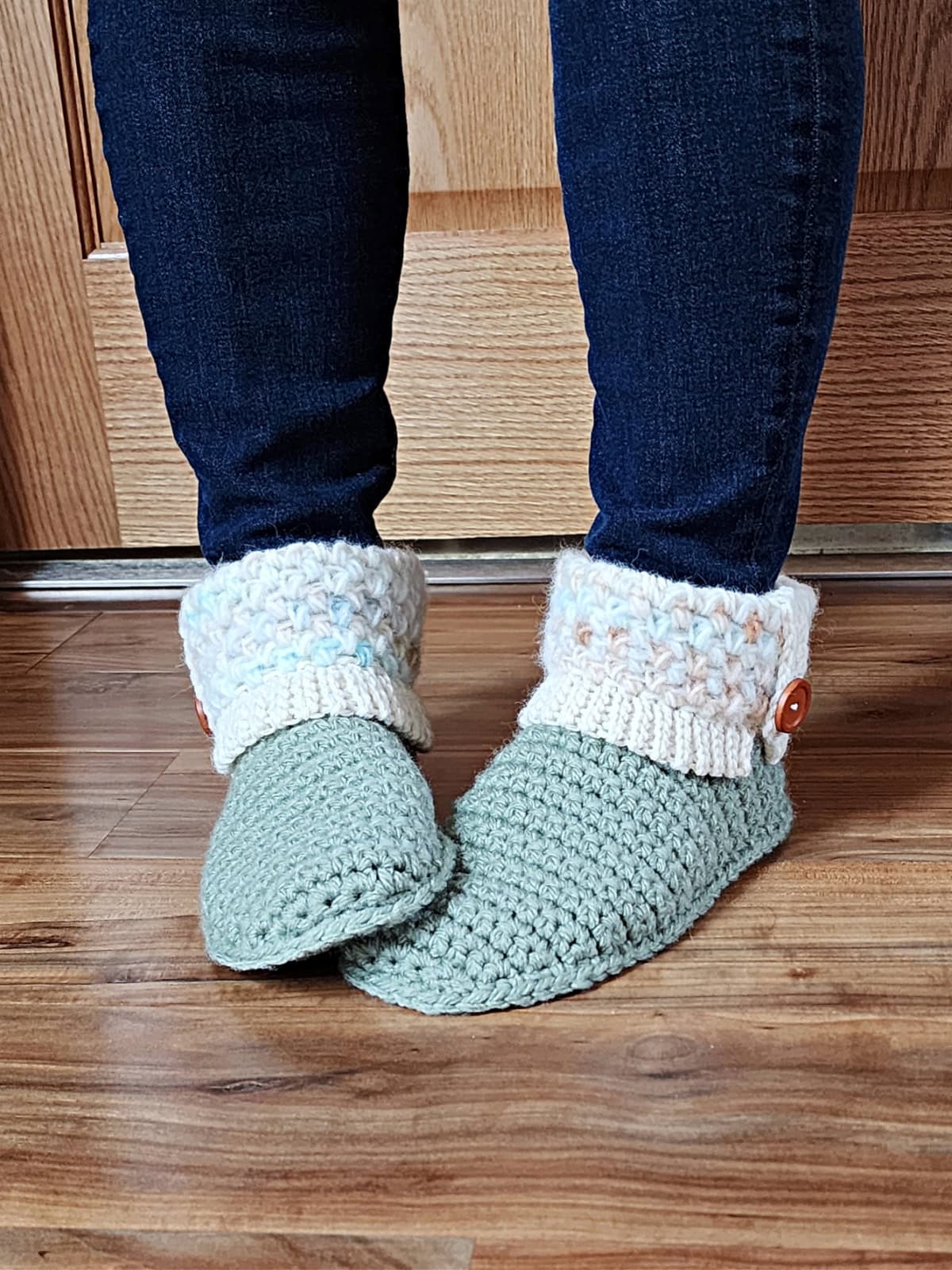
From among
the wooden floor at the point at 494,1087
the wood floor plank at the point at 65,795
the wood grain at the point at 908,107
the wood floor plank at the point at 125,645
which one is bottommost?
the wood floor plank at the point at 125,645

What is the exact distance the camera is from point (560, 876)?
0.52 m

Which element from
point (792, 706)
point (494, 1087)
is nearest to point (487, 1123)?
point (494, 1087)

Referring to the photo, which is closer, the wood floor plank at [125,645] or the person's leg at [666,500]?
the person's leg at [666,500]

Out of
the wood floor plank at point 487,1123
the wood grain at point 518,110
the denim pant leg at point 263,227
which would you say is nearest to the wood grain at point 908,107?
the wood grain at point 518,110

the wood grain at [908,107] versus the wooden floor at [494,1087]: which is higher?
the wood grain at [908,107]

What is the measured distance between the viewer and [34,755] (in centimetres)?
80

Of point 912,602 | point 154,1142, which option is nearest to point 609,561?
point 154,1142

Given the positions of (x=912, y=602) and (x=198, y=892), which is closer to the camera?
(x=198, y=892)

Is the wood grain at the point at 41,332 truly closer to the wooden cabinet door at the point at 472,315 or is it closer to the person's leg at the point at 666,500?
the wooden cabinet door at the point at 472,315

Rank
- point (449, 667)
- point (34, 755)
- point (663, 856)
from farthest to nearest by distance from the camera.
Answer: point (449, 667) < point (34, 755) < point (663, 856)

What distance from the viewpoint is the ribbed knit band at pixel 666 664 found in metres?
0.54

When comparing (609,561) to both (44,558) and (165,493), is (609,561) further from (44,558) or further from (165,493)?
(44,558)

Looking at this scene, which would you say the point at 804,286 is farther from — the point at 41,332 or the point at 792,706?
the point at 41,332

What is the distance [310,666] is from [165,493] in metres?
0.57
